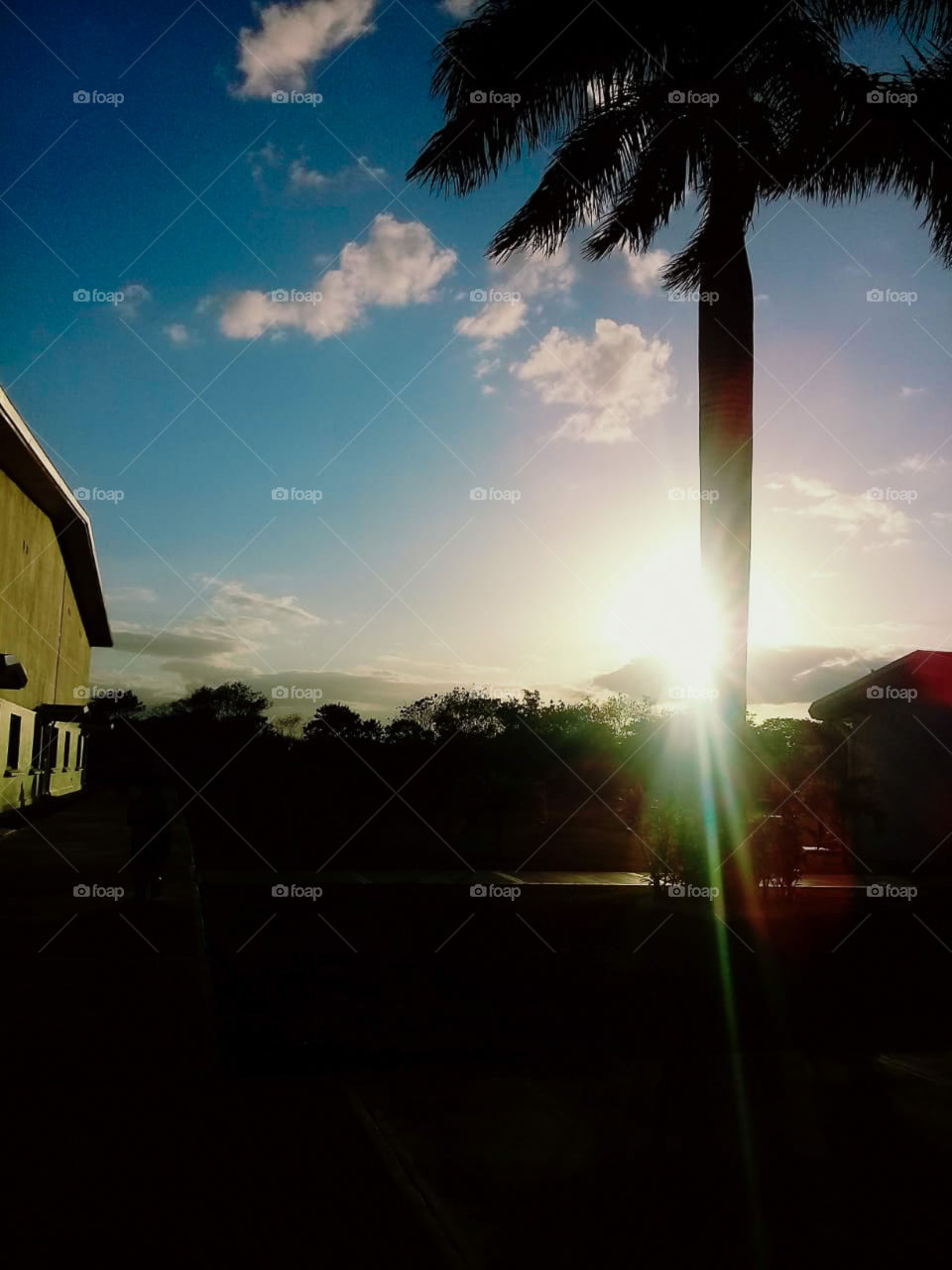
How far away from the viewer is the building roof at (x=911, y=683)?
2025 centimetres

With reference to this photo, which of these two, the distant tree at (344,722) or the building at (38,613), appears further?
the distant tree at (344,722)

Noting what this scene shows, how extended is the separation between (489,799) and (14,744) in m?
12.9

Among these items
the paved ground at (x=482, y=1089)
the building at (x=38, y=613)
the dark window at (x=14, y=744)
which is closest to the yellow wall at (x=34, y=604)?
the building at (x=38, y=613)

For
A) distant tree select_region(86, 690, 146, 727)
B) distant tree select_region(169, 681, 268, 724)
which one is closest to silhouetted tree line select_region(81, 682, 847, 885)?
distant tree select_region(86, 690, 146, 727)

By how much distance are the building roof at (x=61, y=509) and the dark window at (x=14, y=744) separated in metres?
6.34

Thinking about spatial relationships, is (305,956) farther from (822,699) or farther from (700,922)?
(822,699)

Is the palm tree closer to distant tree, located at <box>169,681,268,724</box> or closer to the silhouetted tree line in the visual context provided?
the silhouetted tree line

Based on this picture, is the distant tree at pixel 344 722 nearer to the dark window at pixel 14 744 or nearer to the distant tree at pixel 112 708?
the distant tree at pixel 112 708

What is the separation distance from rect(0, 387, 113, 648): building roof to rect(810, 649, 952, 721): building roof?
1973 centimetres

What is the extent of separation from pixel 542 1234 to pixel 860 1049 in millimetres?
3514

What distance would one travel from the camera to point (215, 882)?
14.1 meters

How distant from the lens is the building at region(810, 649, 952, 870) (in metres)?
19.8

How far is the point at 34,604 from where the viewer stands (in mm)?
27844

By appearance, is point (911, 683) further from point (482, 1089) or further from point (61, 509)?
point (61, 509)
